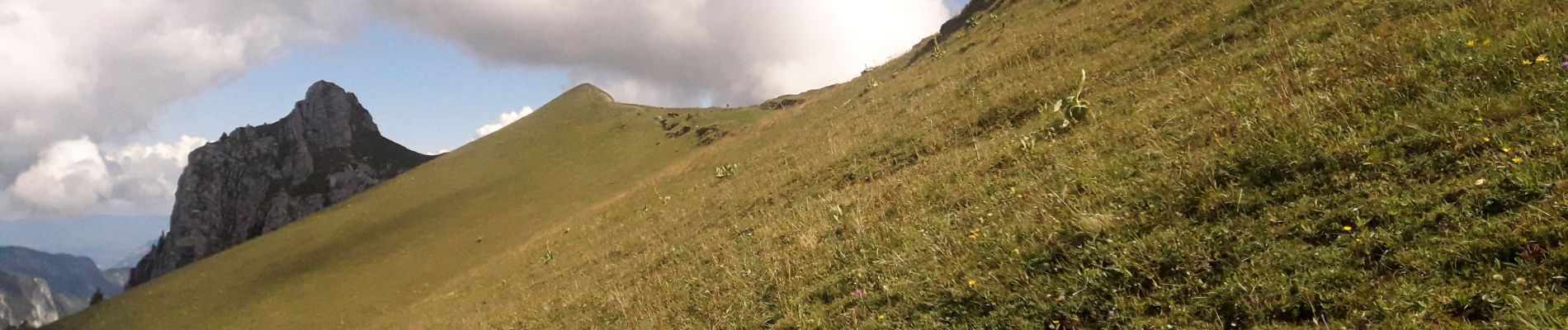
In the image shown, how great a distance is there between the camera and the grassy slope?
4.66 meters

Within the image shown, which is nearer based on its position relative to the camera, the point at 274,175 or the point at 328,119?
the point at 274,175

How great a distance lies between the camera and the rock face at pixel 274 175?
102m

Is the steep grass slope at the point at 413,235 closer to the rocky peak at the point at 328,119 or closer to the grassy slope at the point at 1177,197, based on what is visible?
the grassy slope at the point at 1177,197

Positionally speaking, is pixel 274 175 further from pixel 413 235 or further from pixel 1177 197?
pixel 1177 197

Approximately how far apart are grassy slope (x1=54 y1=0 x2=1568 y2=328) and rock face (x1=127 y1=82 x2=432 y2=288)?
106 meters

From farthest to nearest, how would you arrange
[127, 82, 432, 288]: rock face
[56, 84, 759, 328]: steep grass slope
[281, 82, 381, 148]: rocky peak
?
1. [281, 82, 381, 148]: rocky peak
2. [127, 82, 432, 288]: rock face
3. [56, 84, 759, 328]: steep grass slope

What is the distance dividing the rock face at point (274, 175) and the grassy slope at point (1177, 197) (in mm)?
106495

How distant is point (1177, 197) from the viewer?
6633 millimetres

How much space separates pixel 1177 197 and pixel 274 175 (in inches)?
5322

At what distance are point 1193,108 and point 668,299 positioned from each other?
889 cm

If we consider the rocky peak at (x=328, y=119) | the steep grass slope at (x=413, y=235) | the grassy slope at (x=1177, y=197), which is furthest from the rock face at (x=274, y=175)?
the grassy slope at (x=1177, y=197)

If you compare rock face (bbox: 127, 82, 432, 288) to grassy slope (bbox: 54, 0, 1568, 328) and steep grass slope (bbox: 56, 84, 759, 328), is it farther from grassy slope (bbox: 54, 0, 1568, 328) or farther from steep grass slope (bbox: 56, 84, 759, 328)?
grassy slope (bbox: 54, 0, 1568, 328)

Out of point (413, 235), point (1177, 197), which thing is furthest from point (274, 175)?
point (1177, 197)

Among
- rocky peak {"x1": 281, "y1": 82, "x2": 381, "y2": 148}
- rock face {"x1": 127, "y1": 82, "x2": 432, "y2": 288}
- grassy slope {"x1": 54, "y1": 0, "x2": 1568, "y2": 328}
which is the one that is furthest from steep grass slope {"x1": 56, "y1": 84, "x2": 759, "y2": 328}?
rocky peak {"x1": 281, "y1": 82, "x2": 381, "y2": 148}
